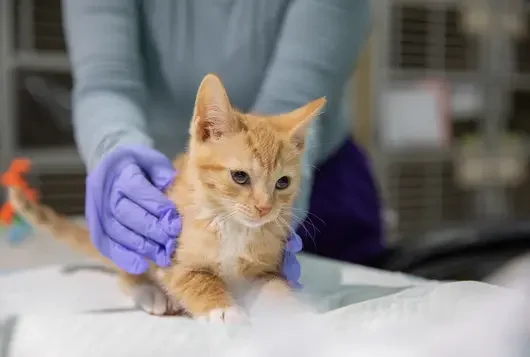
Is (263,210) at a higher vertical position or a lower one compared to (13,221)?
higher

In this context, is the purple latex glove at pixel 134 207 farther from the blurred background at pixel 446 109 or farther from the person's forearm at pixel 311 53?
the blurred background at pixel 446 109

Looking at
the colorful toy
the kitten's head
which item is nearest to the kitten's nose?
the kitten's head

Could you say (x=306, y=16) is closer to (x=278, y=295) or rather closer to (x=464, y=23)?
(x=278, y=295)

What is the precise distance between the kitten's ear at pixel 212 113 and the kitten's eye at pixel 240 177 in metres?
0.03

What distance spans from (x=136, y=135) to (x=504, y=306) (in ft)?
1.08

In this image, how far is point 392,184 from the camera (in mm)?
1814

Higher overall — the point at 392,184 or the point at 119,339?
the point at 119,339

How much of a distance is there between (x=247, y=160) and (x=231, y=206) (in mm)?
39

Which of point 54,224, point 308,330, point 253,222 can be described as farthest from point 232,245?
point 54,224

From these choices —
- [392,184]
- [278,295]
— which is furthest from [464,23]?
[278,295]

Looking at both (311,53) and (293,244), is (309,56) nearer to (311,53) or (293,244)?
(311,53)

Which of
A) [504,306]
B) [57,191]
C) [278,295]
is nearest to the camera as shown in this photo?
[504,306]

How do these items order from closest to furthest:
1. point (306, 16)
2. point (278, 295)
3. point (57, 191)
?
point (278, 295) → point (306, 16) → point (57, 191)

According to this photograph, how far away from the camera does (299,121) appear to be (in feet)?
1.65
